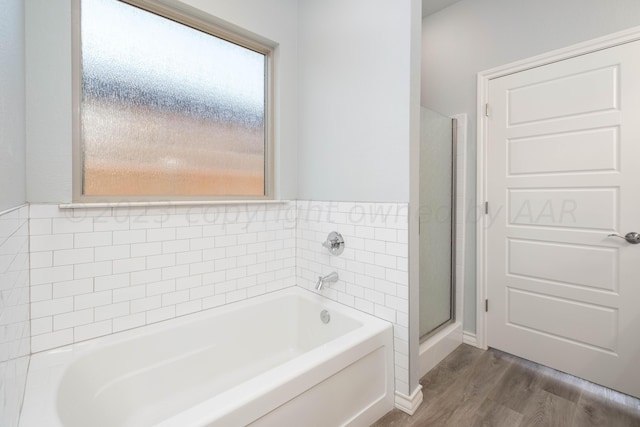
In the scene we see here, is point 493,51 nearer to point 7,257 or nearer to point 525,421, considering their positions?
point 525,421

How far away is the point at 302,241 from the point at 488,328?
1670 millimetres

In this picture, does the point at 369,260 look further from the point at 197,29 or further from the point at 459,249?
the point at 197,29

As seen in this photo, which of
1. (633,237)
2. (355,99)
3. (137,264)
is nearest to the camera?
(137,264)

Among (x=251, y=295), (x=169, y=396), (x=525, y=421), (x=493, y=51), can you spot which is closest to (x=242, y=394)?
(x=169, y=396)

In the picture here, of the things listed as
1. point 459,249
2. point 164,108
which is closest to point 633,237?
point 459,249

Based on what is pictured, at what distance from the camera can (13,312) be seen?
93 centimetres

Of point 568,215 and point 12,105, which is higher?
point 12,105

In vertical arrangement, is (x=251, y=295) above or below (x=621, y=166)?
below

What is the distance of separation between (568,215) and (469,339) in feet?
4.02

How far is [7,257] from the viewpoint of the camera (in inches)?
33.0

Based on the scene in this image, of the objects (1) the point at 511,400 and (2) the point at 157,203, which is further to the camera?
(1) the point at 511,400

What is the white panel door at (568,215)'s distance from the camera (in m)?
1.71

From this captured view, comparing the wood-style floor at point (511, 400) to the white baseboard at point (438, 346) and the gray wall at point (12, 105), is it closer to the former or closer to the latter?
the white baseboard at point (438, 346)

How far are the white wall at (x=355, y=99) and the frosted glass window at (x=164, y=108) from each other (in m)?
0.40
